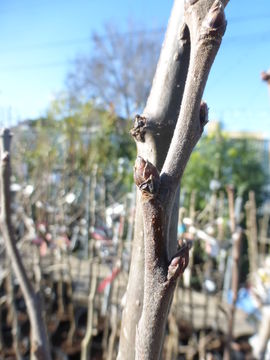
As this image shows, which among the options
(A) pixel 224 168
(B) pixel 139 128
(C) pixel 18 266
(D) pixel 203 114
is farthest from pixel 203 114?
(A) pixel 224 168

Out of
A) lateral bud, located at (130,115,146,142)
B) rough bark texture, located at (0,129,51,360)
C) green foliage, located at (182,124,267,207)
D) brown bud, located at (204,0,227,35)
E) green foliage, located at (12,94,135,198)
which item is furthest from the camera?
green foliage, located at (12,94,135,198)

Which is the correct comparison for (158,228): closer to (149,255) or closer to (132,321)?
(149,255)

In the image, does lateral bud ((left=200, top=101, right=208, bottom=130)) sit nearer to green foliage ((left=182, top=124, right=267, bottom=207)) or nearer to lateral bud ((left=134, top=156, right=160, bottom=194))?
lateral bud ((left=134, top=156, right=160, bottom=194))

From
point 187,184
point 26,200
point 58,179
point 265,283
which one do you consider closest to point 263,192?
point 187,184

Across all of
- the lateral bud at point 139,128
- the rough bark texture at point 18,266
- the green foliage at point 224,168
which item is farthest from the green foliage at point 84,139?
the lateral bud at point 139,128

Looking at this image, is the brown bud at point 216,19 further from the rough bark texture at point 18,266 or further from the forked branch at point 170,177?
the rough bark texture at point 18,266

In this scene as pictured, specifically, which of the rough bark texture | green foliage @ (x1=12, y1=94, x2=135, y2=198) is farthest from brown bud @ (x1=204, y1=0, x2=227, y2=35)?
green foliage @ (x1=12, y1=94, x2=135, y2=198)
